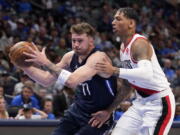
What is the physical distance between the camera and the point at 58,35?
1453 centimetres

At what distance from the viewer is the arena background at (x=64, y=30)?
10.3 meters

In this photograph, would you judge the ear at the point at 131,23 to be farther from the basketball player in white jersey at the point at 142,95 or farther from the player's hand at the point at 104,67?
the player's hand at the point at 104,67

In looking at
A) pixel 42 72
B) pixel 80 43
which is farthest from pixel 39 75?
pixel 80 43

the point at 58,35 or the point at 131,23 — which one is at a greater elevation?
the point at 131,23

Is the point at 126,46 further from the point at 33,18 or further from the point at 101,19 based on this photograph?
the point at 101,19

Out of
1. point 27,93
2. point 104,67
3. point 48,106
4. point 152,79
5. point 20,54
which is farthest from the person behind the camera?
point 27,93

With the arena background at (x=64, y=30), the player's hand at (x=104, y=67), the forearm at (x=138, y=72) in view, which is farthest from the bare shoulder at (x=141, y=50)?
the arena background at (x=64, y=30)

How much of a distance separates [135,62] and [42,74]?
96 cm

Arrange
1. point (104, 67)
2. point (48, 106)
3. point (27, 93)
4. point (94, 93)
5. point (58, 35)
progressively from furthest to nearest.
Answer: point (58, 35) → point (27, 93) → point (48, 106) → point (94, 93) → point (104, 67)

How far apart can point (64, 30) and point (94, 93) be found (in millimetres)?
9531

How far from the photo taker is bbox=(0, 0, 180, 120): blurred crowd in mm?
9039

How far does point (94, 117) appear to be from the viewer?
5234mm

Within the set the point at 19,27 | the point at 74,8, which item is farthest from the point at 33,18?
the point at 74,8

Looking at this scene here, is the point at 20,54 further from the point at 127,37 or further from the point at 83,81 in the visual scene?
the point at 127,37
